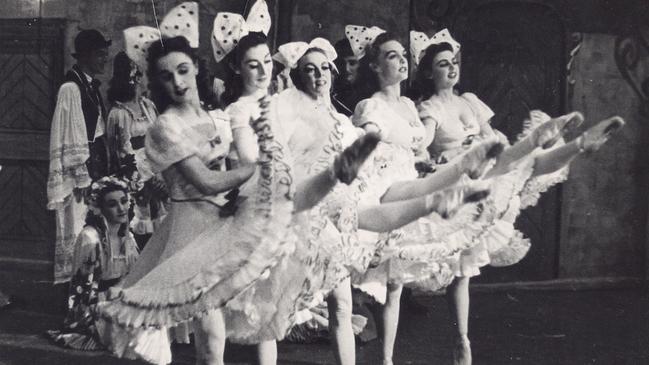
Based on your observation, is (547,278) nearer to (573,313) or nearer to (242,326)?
(573,313)

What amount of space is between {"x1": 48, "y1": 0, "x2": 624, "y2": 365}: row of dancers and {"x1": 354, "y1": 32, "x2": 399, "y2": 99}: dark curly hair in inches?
0.5

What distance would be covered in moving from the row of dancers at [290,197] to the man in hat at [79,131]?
1684 millimetres

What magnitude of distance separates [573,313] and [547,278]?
144cm

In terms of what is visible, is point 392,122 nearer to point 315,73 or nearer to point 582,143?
point 315,73

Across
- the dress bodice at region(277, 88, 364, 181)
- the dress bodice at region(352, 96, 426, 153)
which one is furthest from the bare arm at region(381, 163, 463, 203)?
the dress bodice at region(352, 96, 426, 153)

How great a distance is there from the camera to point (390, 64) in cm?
668

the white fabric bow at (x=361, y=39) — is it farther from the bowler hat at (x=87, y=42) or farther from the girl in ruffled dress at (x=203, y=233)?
the bowler hat at (x=87, y=42)

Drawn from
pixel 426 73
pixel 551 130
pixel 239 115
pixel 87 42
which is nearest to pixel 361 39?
pixel 426 73

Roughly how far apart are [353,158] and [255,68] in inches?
58.0

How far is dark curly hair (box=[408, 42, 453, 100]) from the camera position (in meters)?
7.21

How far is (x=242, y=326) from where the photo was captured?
5141mm

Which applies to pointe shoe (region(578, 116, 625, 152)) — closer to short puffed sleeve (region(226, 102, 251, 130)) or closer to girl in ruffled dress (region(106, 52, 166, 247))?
short puffed sleeve (region(226, 102, 251, 130))

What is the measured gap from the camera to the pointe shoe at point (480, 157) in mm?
5188

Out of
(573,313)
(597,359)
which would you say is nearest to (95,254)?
(597,359)
